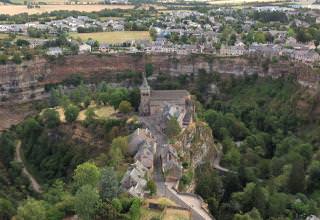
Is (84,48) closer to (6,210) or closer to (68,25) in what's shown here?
(68,25)

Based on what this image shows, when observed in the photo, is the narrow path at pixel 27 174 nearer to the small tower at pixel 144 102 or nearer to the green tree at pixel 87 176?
the small tower at pixel 144 102

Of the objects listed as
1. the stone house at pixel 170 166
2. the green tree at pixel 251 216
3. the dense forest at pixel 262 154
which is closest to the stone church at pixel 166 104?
the dense forest at pixel 262 154

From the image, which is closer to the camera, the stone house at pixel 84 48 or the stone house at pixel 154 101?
the stone house at pixel 154 101

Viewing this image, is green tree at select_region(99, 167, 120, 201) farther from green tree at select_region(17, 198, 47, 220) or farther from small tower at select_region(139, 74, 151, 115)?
small tower at select_region(139, 74, 151, 115)

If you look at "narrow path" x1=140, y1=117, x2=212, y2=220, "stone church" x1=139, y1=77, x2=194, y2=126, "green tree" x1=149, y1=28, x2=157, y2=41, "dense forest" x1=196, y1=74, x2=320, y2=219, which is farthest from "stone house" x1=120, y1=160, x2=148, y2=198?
"green tree" x1=149, y1=28, x2=157, y2=41

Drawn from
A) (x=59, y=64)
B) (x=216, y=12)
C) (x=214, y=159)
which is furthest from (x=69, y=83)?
(x=216, y=12)
